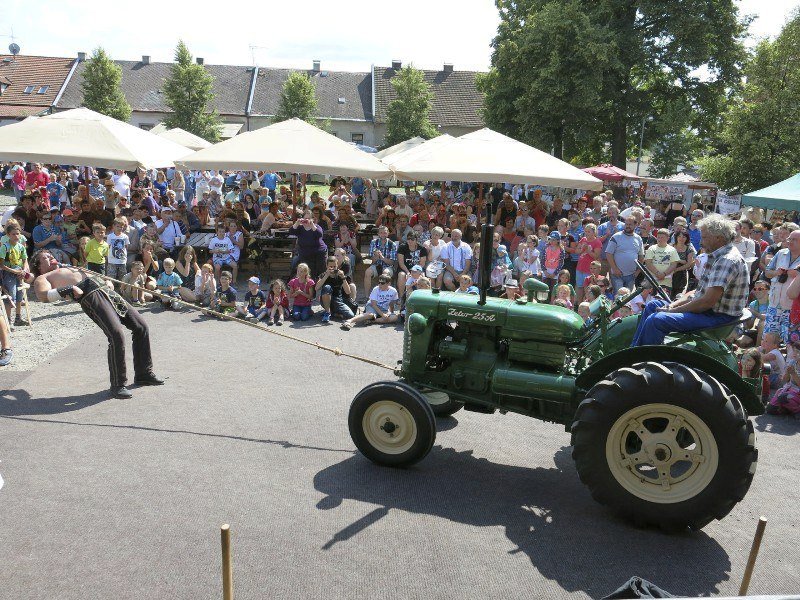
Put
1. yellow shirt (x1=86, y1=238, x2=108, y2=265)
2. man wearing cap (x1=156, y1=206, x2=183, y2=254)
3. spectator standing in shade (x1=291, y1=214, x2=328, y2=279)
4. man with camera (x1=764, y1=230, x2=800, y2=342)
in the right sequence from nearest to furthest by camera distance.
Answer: man with camera (x1=764, y1=230, x2=800, y2=342) → yellow shirt (x1=86, y1=238, x2=108, y2=265) → spectator standing in shade (x1=291, y1=214, x2=328, y2=279) → man wearing cap (x1=156, y1=206, x2=183, y2=254)

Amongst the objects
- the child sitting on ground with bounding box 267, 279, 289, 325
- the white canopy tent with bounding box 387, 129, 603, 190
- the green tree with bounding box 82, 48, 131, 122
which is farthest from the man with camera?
the green tree with bounding box 82, 48, 131, 122

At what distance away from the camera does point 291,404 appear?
686 cm

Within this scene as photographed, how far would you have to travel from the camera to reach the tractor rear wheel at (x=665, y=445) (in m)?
4.34

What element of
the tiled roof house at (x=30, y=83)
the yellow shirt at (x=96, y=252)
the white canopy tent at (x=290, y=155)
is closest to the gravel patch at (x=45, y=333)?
the yellow shirt at (x=96, y=252)

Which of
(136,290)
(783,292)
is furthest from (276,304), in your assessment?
(783,292)

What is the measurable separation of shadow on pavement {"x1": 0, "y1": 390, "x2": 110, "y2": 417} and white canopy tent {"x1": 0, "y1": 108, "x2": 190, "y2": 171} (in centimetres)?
578

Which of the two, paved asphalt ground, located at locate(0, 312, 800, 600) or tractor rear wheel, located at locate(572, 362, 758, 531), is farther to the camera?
tractor rear wheel, located at locate(572, 362, 758, 531)

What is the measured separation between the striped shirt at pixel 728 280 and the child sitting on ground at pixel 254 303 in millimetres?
7166

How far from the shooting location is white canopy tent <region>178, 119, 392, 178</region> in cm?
1148

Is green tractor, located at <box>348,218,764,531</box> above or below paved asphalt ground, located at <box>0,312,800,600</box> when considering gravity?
above

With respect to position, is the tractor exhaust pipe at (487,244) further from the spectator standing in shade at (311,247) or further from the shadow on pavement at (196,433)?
the spectator standing in shade at (311,247)

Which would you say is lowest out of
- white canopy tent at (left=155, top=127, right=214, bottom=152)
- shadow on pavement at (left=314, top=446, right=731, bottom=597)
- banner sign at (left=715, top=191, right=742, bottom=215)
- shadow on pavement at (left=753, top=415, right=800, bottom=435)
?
shadow on pavement at (left=314, top=446, right=731, bottom=597)

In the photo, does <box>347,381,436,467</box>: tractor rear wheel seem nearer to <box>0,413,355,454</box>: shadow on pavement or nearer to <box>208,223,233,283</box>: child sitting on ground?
<box>0,413,355,454</box>: shadow on pavement

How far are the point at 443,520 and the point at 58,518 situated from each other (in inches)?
103
